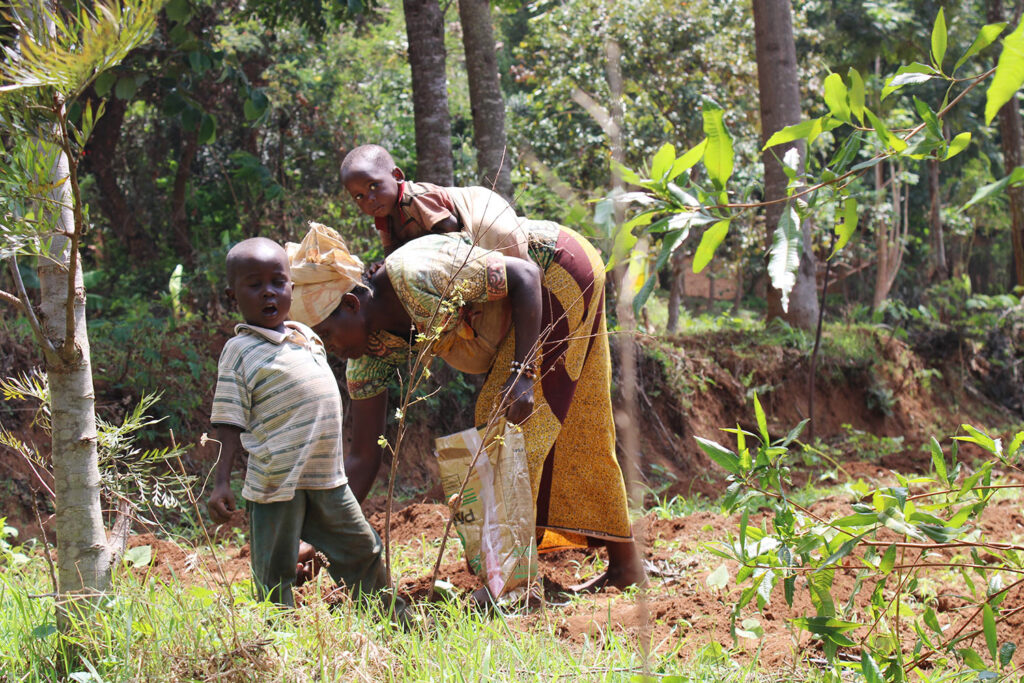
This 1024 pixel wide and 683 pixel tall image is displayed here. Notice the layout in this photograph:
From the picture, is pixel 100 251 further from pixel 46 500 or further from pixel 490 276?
pixel 490 276

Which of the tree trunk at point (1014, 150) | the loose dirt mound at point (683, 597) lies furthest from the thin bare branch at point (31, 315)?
the tree trunk at point (1014, 150)

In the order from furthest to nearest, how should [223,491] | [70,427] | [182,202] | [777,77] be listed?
1. [182,202]
2. [777,77]
3. [223,491]
4. [70,427]

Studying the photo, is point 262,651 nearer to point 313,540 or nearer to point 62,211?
point 313,540

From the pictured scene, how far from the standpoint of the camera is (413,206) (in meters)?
3.36

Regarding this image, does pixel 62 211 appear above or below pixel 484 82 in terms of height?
below

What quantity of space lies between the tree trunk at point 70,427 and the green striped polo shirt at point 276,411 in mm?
605

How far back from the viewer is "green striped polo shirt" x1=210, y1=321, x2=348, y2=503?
3.10m

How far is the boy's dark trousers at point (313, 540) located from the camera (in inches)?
124

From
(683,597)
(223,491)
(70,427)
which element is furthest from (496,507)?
(70,427)

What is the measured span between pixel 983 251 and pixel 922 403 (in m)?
11.8

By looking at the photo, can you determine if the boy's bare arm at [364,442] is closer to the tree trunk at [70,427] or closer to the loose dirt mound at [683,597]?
the loose dirt mound at [683,597]

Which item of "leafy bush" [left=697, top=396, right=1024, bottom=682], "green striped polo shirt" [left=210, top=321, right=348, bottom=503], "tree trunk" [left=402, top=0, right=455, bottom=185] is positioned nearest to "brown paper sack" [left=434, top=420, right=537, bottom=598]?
"green striped polo shirt" [left=210, top=321, right=348, bottom=503]

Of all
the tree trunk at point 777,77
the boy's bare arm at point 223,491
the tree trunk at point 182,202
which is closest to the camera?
the boy's bare arm at point 223,491

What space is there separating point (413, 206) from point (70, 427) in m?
1.44
